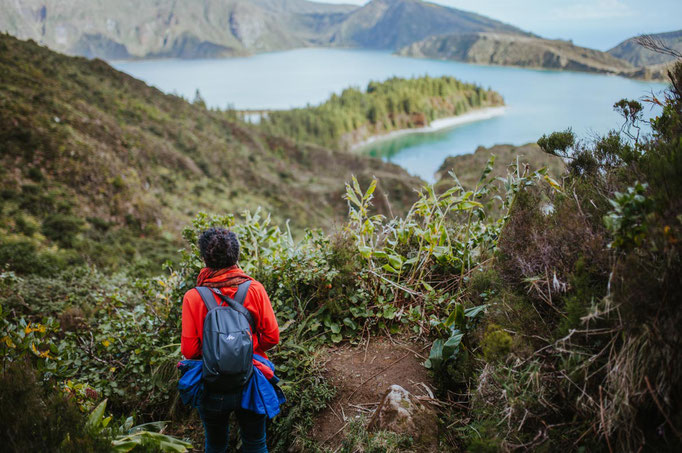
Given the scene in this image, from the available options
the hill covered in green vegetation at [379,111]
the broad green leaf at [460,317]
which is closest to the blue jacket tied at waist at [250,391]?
the broad green leaf at [460,317]

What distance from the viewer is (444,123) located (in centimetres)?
9538

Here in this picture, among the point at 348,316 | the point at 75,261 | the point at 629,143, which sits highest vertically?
the point at 629,143

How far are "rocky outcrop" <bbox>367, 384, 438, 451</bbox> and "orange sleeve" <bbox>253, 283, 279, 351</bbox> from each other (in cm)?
77

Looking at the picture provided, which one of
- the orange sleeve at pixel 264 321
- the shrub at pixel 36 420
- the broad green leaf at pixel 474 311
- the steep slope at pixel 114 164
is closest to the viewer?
the shrub at pixel 36 420

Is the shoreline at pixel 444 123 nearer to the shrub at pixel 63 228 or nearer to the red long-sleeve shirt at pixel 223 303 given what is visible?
the shrub at pixel 63 228

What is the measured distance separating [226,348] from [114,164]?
22317 millimetres

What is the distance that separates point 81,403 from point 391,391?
2.03 m

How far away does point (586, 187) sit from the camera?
2312mm

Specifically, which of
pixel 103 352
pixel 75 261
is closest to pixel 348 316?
pixel 103 352

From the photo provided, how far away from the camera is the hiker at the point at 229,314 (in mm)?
2246

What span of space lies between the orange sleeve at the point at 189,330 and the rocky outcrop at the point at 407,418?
114 centimetres

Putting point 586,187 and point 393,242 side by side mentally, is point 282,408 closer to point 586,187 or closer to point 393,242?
point 393,242

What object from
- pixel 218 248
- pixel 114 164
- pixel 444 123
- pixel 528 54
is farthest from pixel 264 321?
pixel 528 54

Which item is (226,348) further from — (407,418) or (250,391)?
(407,418)
